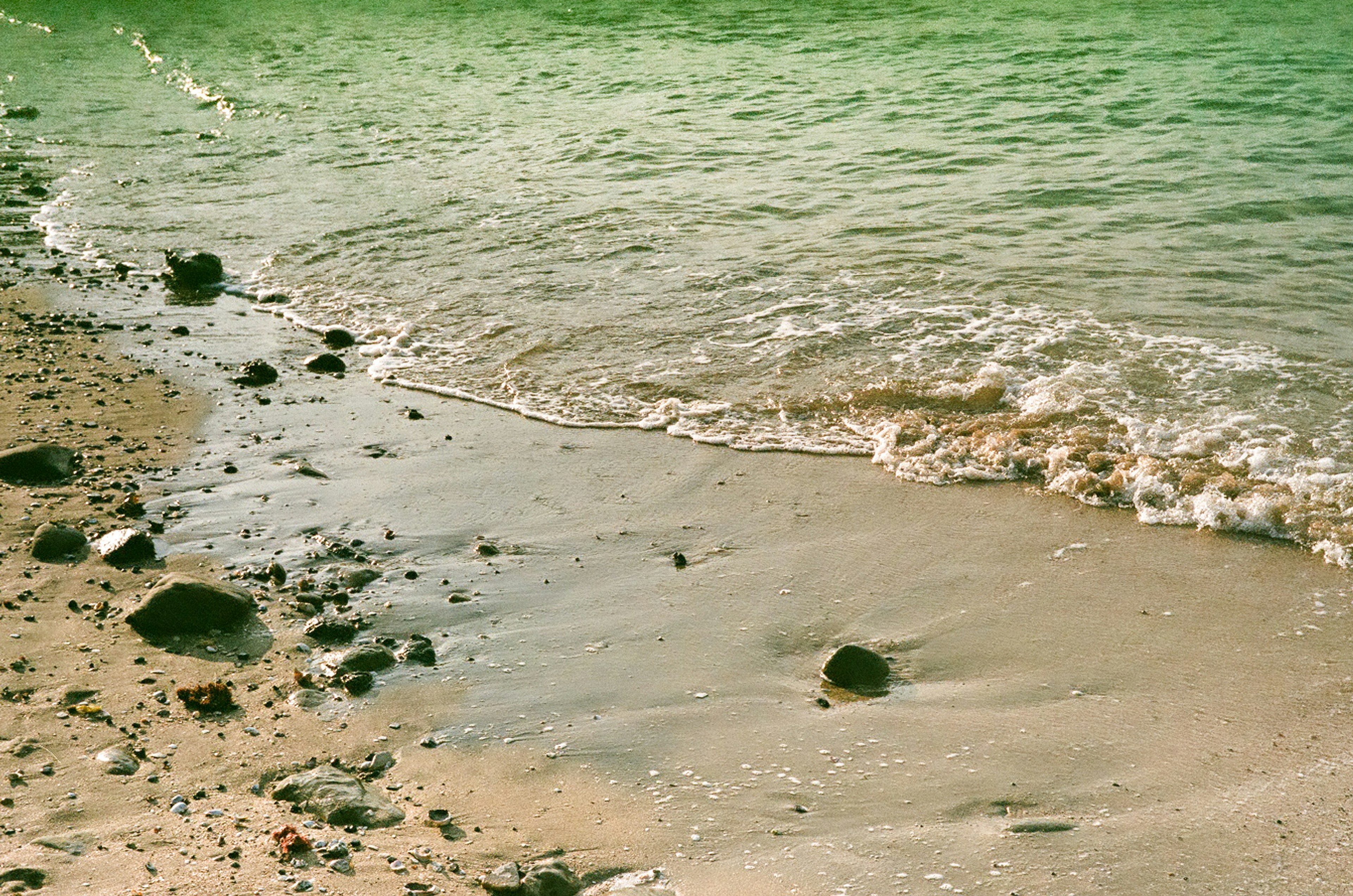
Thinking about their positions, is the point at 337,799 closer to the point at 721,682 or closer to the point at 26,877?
the point at 26,877

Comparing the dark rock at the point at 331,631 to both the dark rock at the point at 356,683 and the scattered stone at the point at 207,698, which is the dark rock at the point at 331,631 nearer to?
the dark rock at the point at 356,683

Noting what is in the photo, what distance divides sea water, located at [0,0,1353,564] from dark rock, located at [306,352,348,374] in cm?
28

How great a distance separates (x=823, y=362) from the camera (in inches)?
337

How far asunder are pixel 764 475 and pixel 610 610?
5.93 ft

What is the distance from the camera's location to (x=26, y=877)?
140 inches

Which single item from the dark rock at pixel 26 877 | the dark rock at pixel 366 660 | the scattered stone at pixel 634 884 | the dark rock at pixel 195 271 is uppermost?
the dark rock at pixel 195 271

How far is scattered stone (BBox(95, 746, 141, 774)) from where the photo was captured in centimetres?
417

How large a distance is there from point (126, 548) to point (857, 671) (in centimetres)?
348

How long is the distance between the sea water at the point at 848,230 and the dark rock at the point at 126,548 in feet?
9.28

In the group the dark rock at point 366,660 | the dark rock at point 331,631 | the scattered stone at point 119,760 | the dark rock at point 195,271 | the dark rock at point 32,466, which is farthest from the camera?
the dark rock at point 195,271

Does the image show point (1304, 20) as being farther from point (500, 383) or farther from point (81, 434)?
point (81, 434)

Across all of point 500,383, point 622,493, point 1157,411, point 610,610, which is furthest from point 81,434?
point 1157,411

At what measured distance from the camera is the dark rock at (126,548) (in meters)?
5.65

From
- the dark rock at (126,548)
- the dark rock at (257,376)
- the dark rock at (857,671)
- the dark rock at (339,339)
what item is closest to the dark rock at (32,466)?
the dark rock at (126,548)
